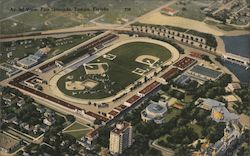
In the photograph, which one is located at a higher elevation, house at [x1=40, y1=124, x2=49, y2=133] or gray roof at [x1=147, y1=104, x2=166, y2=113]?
gray roof at [x1=147, y1=104, x2=166, y2=113]

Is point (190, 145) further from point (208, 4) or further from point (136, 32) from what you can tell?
point (208, 4)

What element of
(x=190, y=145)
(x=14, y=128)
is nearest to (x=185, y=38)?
(x=190, y=145)

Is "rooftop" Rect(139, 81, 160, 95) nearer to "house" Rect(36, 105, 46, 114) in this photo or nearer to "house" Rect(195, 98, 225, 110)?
"house" Rect(195, 98, 225, 110)

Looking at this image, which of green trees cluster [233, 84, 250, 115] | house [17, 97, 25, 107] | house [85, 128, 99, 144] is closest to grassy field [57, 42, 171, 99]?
house [17, 97, 25, 107]

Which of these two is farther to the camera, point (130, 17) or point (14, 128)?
point (130, 17)

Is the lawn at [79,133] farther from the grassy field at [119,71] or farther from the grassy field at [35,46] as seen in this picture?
the grassy field at [35,46]
